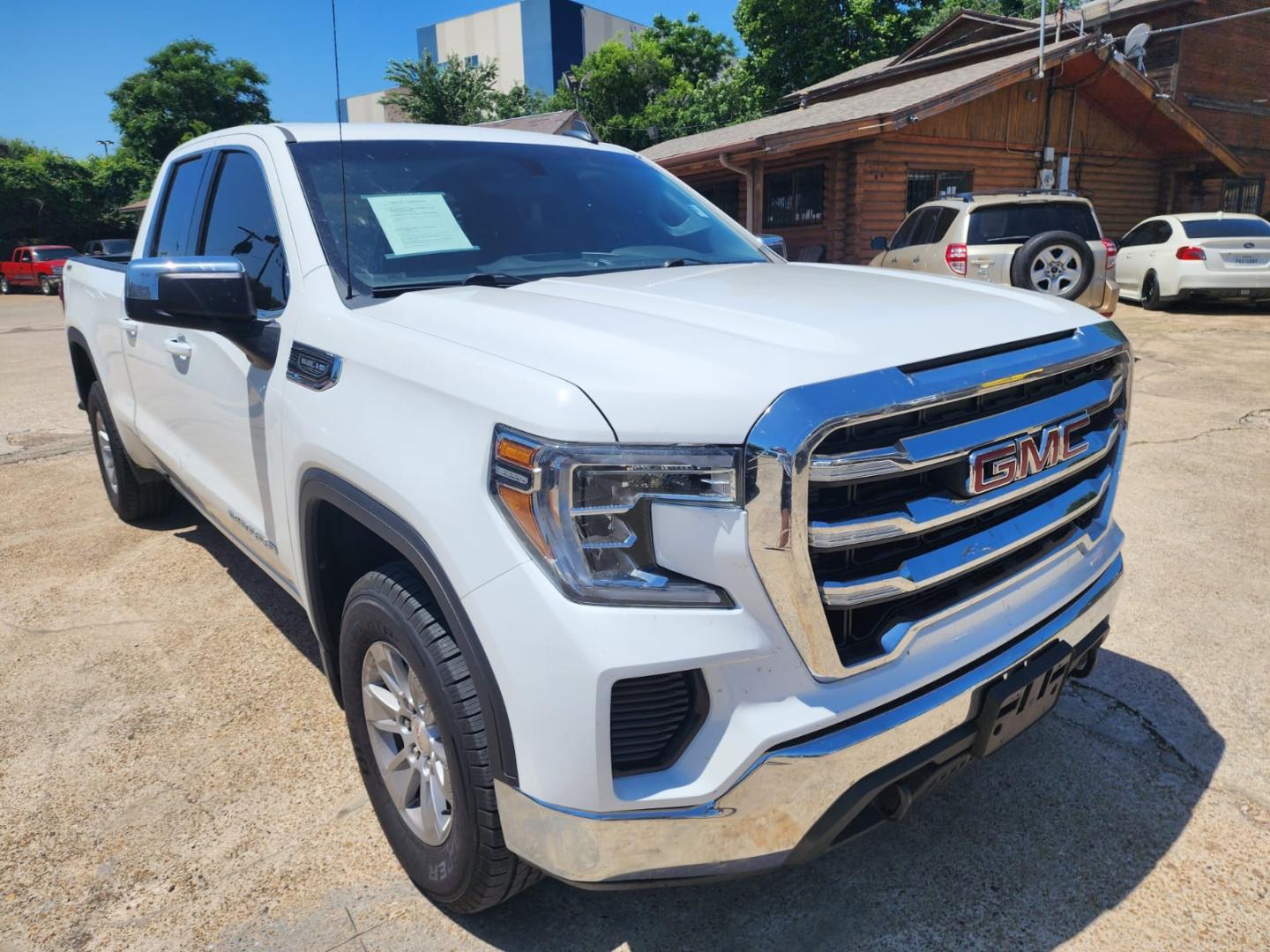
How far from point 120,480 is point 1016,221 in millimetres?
9619

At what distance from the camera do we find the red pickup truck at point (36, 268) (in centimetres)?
2981

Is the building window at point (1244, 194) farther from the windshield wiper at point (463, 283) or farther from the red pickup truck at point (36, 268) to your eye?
the red pickup truck at point (36, 268)

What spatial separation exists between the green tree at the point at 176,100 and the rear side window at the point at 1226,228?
45949mm

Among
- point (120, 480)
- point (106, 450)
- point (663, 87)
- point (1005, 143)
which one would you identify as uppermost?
point (663, 87)

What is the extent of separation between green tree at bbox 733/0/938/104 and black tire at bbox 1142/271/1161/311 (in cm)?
2439

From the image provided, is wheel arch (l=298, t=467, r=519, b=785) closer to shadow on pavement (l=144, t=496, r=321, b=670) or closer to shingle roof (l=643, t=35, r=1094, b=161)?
shadow on pavement (l=144, t=496, r=321, b=670)

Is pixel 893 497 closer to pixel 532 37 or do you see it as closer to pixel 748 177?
pixel 748 177

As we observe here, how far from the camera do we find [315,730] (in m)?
2.98

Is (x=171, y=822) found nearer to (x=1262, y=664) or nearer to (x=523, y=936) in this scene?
(x=523, y=936)

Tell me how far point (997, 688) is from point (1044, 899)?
67 cm

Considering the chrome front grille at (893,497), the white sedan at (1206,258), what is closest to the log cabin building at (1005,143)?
the white sedan at (1206,258)

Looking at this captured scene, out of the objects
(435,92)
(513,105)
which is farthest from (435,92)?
(513,105)

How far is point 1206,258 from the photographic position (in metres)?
12.6

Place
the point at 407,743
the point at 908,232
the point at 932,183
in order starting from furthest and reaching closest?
1. the point at 932,183
2. the point at 908,232
3. the point at 407,743
